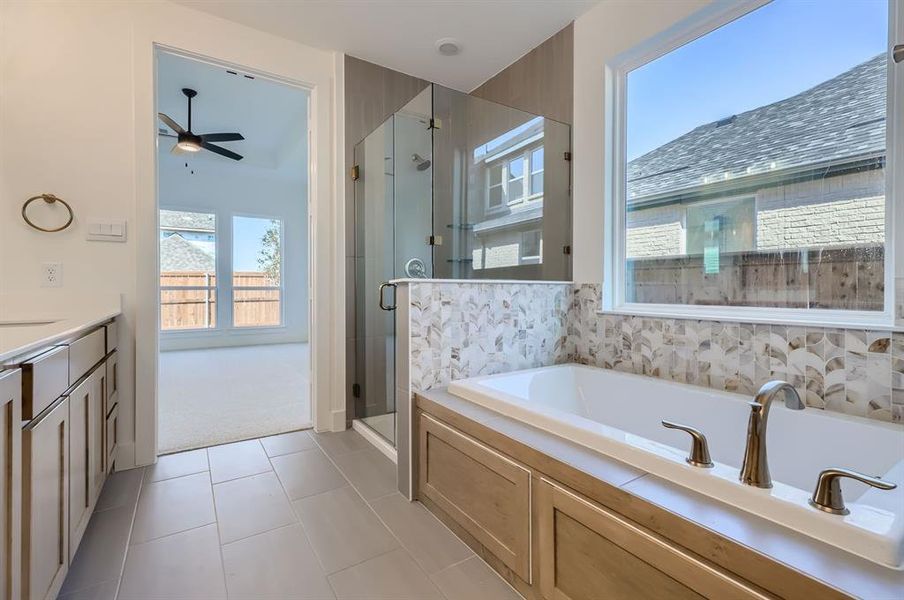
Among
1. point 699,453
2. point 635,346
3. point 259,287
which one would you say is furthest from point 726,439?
point 259,287

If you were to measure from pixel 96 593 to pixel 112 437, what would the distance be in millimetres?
928

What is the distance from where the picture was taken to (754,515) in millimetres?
873

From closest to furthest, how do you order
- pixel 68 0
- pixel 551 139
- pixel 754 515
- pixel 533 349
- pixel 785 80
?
pixel 754 515
pixel 785 80
pixel 68 0
pixel 533 349
pixel 551 139

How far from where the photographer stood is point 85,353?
1.51m

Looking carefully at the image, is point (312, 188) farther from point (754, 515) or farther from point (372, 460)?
point (754, 515)

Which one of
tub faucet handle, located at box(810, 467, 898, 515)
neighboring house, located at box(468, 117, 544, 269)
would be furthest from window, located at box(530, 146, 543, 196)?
tub faucet handle, located at box(810, 467, 898, 515)

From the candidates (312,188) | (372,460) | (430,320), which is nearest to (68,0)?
(312,188)

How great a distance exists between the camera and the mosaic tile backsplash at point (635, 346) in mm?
1472

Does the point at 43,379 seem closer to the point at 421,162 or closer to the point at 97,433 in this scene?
the point at 97,433

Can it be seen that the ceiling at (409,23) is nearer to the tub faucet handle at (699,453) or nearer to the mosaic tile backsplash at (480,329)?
the mosaic tile backsplash at (480,329)

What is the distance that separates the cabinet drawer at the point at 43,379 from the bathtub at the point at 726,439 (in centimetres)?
132

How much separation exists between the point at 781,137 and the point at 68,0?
3.54 meters

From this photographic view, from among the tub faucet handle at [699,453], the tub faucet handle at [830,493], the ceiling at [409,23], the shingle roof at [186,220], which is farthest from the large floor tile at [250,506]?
the shingle roof at [186,220]

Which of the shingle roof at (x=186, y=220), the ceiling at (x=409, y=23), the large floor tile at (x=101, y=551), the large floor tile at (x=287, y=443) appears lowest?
the large floor tile at (x=101, y=551)
